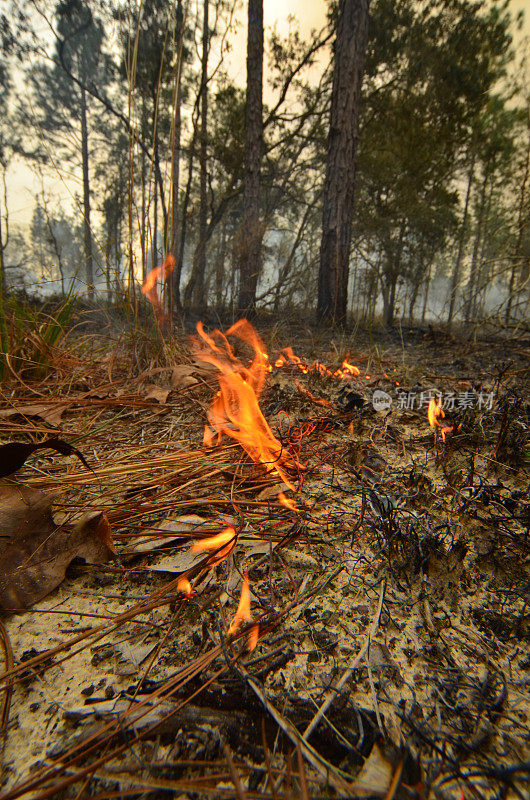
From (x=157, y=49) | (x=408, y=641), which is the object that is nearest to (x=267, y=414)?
(x=408, y=641)

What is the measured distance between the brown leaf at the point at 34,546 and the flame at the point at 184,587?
174mm

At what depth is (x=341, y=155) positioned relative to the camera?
455 cm

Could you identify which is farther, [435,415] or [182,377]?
[182,377]

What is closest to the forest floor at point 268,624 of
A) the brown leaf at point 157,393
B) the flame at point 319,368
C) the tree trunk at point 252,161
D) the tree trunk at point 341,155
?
the brown leaf at point 157,393

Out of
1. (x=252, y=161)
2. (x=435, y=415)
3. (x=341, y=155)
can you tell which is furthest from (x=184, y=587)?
(x=252, y=161)

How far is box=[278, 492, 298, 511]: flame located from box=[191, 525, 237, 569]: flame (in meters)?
0.20

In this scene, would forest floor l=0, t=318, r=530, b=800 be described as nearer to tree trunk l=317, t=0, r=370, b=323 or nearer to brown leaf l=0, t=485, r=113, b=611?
brown leaf l=0, t=485, r=113, b=611

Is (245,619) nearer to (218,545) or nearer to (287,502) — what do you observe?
(218,545)

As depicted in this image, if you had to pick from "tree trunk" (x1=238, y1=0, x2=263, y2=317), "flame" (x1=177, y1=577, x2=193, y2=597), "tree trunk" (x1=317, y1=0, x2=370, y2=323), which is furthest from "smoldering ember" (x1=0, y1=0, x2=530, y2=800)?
"tree trunk" (x1=238, y1=0, x2=263, y2=317)

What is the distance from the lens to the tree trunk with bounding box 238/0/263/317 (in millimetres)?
5703

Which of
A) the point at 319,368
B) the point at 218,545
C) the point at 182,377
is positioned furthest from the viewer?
the point at 319,368

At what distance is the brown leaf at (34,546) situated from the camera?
2.35 feet

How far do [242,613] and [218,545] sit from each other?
0.21m

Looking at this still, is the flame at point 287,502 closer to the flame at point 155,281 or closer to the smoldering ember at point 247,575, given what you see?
the smoldering ember at point 247,575
